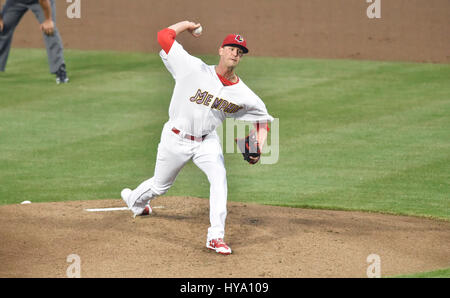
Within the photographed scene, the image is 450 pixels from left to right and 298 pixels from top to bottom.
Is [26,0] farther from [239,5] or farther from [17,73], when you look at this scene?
[239,5]

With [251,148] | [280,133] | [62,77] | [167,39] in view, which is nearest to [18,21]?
[62,77]

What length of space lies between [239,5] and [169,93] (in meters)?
3.06

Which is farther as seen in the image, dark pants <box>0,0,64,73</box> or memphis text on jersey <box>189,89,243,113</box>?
dark pants <box>0,0,64,73</box>

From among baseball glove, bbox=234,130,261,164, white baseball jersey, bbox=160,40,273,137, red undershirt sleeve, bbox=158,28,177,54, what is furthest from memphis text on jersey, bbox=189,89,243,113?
red undershirt sleeve, bbox=158,28,177,54

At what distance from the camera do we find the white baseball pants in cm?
691

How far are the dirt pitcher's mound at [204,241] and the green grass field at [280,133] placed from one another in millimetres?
689

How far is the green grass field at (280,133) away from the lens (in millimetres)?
9391

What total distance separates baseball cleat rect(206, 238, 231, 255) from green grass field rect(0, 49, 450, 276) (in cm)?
223

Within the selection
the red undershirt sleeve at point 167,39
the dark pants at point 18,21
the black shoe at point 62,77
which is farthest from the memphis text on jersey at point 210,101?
the black shoe at point 62,77

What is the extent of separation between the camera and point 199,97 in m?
7.04

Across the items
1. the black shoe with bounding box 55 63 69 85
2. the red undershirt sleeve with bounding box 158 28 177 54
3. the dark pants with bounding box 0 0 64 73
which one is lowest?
the red undershirt sleeve with bounding box 158 28 177 54

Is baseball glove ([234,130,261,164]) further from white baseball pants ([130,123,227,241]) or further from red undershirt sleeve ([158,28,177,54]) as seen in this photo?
red undershirt sleeve ([158,28,177,54])

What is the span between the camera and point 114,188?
31.0 feet

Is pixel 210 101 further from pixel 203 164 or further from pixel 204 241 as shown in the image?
pixel 204 241
